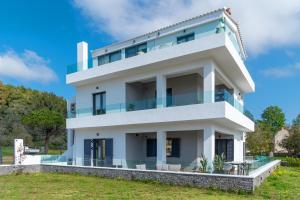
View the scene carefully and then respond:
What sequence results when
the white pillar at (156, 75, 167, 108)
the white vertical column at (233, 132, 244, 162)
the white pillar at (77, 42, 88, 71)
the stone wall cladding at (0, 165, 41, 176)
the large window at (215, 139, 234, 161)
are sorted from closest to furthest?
the white pillar at (156, 75, 167, 108) → the stone wall cladding at (0, 165, 41, 176) → the large window at (215, 139, 234, 161) → the white vertical column at (233, 132, 244, 162) → the white pillar at (77, 42, 88, 71)

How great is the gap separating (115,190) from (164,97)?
651 cm

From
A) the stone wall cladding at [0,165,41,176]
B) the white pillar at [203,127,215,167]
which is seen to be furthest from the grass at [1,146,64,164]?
the white pillar at [203,127,215,167]

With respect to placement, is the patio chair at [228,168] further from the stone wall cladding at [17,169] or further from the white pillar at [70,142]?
the white pillar at [70,142]

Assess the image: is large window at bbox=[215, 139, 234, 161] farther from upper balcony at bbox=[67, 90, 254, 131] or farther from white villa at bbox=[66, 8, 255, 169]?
upper balcony at bbox=[67, 90, 254, 131]

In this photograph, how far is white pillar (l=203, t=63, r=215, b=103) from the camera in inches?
684

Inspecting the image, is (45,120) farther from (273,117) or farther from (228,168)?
(273,117)

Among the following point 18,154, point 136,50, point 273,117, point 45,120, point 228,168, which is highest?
point 136,50

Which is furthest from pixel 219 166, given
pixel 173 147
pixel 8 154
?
pixel 8 154

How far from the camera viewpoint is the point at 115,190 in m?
14.8

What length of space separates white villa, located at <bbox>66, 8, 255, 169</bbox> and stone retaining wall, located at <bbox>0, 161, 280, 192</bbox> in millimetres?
883

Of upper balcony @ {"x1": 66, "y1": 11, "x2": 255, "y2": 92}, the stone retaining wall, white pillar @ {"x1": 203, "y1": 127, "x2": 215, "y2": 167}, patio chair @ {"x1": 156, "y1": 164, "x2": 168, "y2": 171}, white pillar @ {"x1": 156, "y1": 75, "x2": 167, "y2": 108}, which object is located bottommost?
the stone retaining wall

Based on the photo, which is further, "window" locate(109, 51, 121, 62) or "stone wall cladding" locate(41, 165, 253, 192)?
Result: "window" locate(109, 51, 121, 62)

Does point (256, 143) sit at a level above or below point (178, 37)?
below

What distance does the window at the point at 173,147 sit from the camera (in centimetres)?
2261
